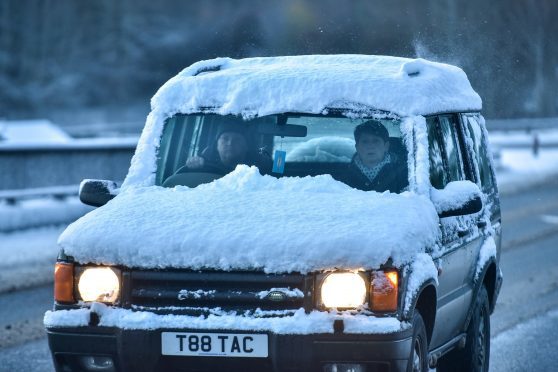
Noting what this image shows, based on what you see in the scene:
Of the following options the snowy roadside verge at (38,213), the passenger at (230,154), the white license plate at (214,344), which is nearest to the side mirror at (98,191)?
the passenger at (230,154)

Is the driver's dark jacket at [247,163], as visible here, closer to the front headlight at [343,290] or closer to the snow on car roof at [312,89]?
the snow on car roof at [312,89]

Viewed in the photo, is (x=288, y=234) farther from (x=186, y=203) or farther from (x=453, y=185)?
(x=453, y=185)

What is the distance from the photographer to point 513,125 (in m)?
69.7

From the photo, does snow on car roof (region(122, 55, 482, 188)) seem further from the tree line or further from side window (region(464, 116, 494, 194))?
the tree line

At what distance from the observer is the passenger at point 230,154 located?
22.4 feet

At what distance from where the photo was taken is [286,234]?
5.61 metres

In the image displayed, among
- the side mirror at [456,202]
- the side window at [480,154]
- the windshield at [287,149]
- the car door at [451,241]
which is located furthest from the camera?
the side window at [480,154]

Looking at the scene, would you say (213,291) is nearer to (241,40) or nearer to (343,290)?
(343,290)

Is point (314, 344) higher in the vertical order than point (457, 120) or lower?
lower

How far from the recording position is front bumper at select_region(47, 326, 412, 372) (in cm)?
543

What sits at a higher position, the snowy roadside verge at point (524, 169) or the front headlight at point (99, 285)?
the front headlight at point (99, 285)

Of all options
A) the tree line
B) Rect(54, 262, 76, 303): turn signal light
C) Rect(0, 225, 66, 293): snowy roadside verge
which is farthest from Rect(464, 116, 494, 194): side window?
Rect(0, 225, 66, 293): snowy roadside verge

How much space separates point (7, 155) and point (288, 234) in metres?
15.1

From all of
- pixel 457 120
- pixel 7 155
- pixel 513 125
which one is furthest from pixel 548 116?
pixel 457 120
